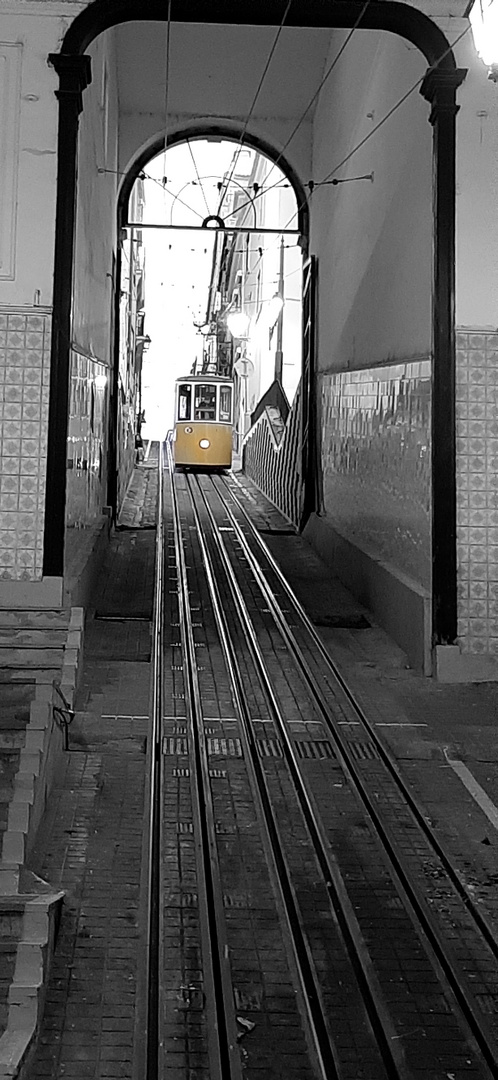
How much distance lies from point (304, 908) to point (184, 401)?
21674 mm

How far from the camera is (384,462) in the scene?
8.30 meters

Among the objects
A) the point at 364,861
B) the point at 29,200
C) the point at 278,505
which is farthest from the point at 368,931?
the point at 278,505

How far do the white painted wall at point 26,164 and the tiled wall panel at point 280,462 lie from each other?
677 cm

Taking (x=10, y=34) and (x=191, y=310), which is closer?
(x=10, y=34)

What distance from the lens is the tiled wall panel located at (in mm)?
13695

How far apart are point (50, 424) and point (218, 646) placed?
1877 millimetres

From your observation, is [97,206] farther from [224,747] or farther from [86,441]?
[224,747]

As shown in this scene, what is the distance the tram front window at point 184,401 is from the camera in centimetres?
2439

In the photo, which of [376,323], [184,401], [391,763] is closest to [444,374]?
[376,323]

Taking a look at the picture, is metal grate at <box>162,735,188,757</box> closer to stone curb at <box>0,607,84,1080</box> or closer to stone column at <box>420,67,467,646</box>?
stone curb at <box>0,607,84,1080</box>

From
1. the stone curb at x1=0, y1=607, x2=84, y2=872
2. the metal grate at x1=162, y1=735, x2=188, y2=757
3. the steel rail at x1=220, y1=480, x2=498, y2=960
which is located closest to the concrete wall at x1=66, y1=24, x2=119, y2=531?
the steel rail at x1=220, y1=480, x2=498, y2=960

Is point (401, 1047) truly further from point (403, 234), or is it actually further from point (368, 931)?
point (403, 234)

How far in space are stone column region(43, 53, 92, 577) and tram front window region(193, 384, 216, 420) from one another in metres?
17.8

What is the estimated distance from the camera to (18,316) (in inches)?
258
